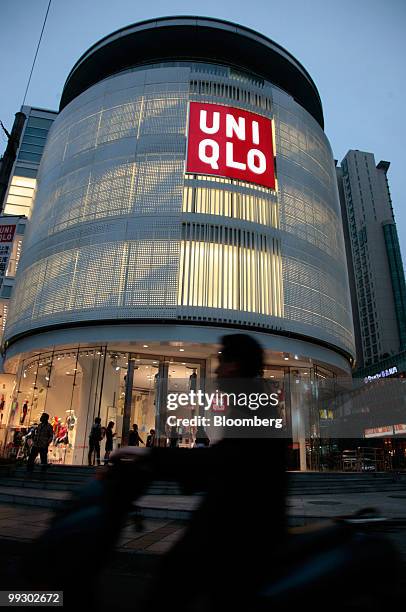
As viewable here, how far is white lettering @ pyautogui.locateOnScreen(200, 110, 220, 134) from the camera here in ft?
69.3

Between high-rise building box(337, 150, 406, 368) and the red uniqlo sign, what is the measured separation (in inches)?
3306

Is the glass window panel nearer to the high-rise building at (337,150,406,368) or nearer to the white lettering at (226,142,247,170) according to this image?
the white lettering at (226,142,247,170)

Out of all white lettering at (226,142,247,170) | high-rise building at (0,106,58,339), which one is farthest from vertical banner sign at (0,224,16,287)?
Result: white lettering at (226,142,247,170)

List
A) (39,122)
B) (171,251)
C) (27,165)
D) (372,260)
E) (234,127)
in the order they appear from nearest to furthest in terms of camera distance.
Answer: (171,251)
(234,127)
(27,165)
(39,122)
(372,260)

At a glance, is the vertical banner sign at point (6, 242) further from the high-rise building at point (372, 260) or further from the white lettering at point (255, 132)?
the high-rise building at point (372, 260)

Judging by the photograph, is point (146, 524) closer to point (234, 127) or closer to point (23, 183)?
point (234, 127)

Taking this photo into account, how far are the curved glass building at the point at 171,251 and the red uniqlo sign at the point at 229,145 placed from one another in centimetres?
7

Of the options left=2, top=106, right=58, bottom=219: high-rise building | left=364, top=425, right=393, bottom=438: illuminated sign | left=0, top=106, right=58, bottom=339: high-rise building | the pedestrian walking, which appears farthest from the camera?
left=364, top=425, right=393, bottom=438: illuminated sign

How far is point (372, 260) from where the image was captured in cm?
10181

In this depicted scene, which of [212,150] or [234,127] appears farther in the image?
[234,127]

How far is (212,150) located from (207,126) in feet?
4.88

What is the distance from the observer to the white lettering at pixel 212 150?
20.5 m

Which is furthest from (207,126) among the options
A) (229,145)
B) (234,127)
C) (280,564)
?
(280,564)

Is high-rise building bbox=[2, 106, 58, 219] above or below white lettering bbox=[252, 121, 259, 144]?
above
